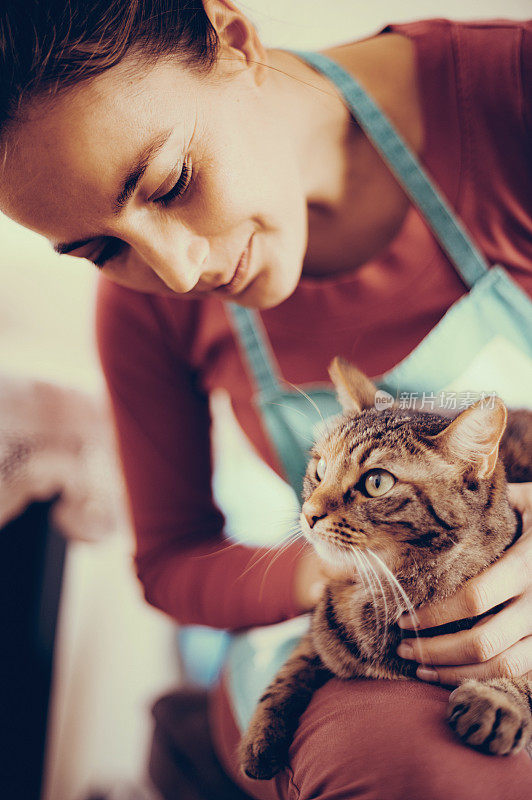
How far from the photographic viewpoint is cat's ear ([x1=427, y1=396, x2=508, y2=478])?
239mm

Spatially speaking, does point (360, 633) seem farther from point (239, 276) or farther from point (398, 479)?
point (239, 276)

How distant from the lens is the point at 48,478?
1.60 ft

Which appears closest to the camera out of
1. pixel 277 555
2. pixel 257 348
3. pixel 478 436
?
pixel 478 436

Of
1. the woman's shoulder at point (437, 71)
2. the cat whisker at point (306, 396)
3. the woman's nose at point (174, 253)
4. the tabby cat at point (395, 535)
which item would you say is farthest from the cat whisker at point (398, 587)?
the woman's shoulder at point (437, 71)

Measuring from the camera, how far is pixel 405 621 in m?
0.28

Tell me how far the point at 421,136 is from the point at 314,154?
8 cm

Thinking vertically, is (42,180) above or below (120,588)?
above

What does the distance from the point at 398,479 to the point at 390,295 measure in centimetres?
20

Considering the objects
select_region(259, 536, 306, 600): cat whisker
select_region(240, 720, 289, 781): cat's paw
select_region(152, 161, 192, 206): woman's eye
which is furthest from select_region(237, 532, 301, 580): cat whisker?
select_region(152, 161, 192, 206): woman's eye

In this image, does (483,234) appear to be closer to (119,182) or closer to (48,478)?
(119,182)

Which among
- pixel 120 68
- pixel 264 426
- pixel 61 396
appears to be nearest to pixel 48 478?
pixel 61 396

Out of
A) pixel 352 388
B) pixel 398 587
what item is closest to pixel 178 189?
pixel 352 388

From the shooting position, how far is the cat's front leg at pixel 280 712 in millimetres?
305

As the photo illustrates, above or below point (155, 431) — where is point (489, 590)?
above
